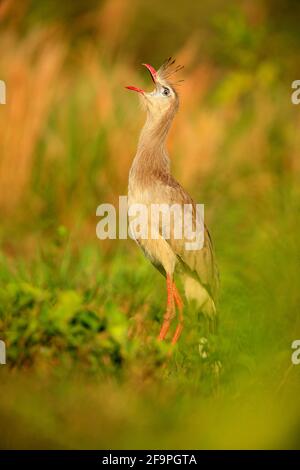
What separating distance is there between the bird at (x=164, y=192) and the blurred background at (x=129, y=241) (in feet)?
0.37

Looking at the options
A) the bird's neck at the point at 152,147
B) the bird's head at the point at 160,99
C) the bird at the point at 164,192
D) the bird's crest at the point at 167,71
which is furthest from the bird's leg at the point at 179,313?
the bird's crest at the point at 167,71

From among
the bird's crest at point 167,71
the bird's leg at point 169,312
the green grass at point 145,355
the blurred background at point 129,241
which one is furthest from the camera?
the bird's leg at point 169,312

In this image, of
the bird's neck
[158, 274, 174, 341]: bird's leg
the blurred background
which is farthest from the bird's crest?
[158, 274, 174, 341]: bird's leg

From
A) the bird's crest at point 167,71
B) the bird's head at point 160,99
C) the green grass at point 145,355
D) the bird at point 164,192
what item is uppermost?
the bird's crest at point 167,71

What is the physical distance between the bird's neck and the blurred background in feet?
1.42

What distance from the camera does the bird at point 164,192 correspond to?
2750 mm

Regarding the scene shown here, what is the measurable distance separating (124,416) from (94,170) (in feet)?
13.5

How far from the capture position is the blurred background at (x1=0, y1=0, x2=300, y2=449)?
113 centimetres

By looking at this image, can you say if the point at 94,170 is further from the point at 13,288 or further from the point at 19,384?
the point at 19,384

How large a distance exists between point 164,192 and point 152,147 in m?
0.17

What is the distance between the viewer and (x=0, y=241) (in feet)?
13.9

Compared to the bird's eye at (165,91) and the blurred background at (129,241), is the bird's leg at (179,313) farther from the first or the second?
the bird's eye at (165,91)

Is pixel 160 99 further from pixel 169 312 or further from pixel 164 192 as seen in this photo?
pixel 169 312

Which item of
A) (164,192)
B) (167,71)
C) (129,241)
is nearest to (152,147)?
(164,192)
